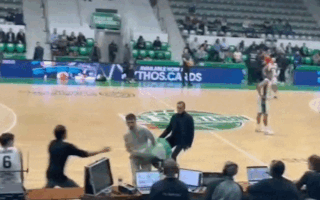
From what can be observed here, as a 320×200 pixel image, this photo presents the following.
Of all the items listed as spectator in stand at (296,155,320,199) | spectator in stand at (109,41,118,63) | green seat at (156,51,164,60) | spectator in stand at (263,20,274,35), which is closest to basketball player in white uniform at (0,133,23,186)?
spectator in stand at (296,155,320,199)

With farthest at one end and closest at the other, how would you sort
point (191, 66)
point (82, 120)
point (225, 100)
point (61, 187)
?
point (191, 66)
point (225, 100)
point (82, 120)
point (61, 187)

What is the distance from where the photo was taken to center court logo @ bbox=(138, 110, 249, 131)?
58.2 feet

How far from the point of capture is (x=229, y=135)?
16.7m

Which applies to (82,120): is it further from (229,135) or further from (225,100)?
(225,100)

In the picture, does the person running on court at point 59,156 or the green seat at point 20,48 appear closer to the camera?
the person running on court at point 59,156

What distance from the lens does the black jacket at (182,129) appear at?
36.2 ft

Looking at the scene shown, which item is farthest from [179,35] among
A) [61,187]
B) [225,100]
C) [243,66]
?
[61,187]

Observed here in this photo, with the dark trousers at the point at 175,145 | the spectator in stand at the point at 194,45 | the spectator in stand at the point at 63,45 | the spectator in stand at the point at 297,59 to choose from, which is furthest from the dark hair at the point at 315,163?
→ the spectator in stand at the point at 297,59

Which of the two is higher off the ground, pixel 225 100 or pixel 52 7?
pixel 52 7

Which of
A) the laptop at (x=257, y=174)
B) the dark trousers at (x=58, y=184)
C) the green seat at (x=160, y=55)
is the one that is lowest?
the dark trousers at (x=58, y=184)

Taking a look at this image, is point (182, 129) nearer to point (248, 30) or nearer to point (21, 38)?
point (21, 38)

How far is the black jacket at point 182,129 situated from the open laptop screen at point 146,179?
306cm

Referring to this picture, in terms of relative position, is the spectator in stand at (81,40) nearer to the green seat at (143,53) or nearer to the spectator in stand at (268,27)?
the green seat at (143,53)

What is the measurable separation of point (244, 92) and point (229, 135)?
36.7 ft
